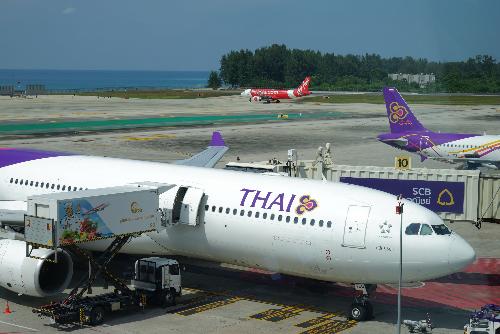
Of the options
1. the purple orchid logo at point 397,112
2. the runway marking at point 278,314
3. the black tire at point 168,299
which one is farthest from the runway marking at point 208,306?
the purple orchid logo at point 397,112

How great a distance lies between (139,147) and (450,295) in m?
51.9

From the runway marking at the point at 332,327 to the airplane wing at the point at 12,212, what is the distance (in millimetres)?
11660

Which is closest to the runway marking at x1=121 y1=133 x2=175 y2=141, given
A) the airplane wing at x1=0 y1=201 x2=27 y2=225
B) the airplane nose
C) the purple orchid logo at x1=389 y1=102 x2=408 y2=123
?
the purple orchid logo at x1=389 y1=102 x2=408 y2=123

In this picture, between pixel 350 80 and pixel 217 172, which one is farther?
pixel 350 80

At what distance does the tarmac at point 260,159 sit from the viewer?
24.0m

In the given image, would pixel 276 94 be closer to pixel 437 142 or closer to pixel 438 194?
pixel 437 142

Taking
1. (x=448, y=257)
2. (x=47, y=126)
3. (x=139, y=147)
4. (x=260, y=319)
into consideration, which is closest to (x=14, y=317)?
(x=260, y=319)

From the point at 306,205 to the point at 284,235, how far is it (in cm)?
123

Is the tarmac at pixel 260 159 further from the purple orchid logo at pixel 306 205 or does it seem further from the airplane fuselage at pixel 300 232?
the purple orchid logo at pixel 306 205

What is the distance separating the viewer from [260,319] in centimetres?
2419

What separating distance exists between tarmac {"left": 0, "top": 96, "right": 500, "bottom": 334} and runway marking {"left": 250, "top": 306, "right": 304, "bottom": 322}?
3 cm

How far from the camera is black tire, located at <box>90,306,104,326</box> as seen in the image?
77.0 feet

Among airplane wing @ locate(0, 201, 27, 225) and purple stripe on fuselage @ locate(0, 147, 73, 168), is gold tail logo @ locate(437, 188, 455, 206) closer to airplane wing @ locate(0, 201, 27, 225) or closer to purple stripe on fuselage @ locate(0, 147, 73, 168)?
purple stripe on fuselage @ locate(0, 147, 73, 168)

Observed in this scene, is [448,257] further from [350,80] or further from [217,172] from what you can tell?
[350,80]
